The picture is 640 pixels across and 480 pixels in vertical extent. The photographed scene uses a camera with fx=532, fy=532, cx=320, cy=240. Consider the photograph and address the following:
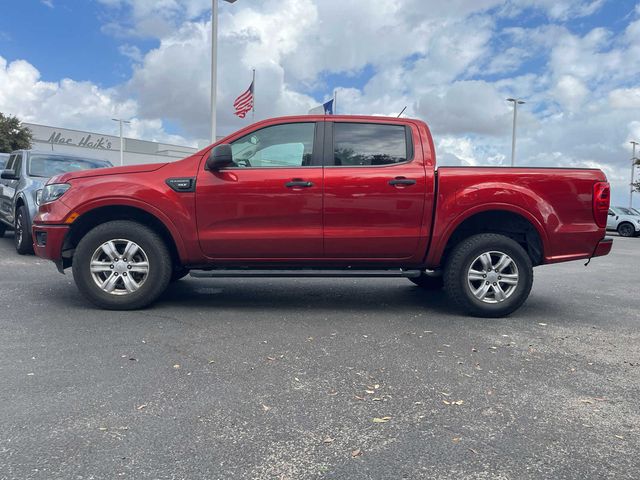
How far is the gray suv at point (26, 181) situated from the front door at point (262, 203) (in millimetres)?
4136

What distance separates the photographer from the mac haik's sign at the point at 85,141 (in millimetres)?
55312

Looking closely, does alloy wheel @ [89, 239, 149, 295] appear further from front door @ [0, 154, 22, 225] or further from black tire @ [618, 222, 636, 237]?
black tire @ [618, 222, 636, 237]

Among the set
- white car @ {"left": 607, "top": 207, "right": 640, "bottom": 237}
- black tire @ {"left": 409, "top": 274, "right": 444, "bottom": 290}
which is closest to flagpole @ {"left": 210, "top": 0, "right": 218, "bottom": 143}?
black tire @ {"left": 409, "top": 274, "right": 444, "bottom": 290}

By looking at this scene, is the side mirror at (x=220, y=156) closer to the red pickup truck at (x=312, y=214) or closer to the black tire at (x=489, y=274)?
the red pickup truck at (x=312, y=214)

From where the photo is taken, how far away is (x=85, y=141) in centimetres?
5759

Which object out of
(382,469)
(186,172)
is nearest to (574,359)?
(382,469)

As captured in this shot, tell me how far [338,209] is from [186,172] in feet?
4.88

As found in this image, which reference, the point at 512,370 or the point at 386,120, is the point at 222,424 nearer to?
the point at 512,370

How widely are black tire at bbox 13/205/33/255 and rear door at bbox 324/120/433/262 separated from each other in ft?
17.8

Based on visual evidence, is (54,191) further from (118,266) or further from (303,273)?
(303,273)

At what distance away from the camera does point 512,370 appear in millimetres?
3715

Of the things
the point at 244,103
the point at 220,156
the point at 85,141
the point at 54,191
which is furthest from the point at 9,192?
the point at 85,141

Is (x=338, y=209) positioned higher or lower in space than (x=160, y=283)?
higher

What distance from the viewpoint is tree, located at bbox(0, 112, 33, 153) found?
37562 mm
